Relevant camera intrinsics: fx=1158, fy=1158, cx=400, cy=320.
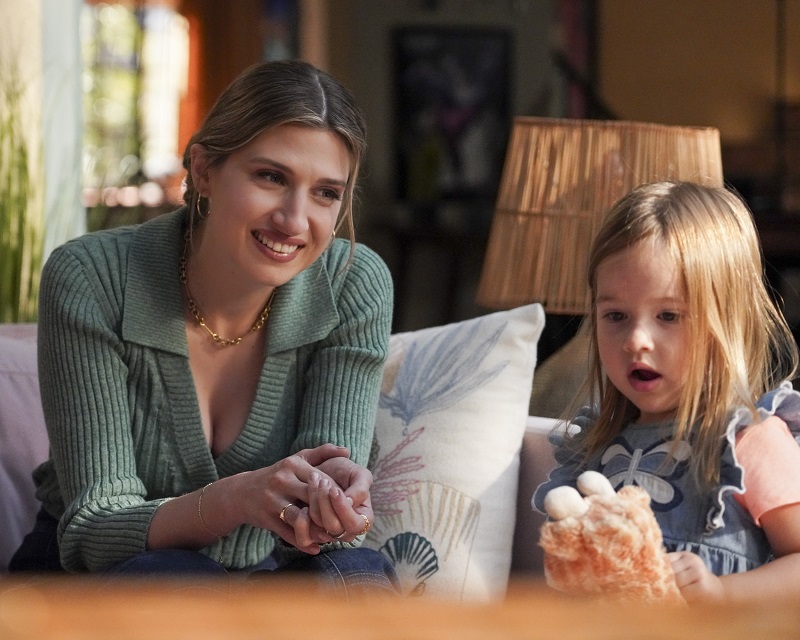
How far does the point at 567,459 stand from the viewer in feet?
5.02

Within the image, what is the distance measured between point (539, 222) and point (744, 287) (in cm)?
71

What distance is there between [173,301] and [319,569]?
17.8 inches

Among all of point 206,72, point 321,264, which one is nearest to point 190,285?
point 321,264

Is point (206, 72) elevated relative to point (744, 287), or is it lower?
elevated

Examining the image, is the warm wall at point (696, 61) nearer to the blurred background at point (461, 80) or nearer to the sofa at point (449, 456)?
the blurred background at point (461, 80)

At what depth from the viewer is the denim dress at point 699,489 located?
127cm

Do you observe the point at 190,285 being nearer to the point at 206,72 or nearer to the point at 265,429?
the point at 265,429

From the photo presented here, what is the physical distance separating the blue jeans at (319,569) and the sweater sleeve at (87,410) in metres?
0.08

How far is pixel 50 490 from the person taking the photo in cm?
167

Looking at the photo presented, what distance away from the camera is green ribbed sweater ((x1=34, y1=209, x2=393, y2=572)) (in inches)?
60.5

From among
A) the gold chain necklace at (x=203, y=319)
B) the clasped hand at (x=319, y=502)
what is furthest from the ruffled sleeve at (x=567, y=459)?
the gold chain necklace at (x=203, y=319)

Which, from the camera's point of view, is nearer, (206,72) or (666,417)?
(666,417)

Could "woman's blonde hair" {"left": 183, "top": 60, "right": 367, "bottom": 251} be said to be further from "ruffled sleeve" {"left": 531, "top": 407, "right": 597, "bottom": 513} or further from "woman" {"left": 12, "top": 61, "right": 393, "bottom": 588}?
"ruffled sleeve" {"left": 531, "top": 407, "right": 597, "bottom": 513}

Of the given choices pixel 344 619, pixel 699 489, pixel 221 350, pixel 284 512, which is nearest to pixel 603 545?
pixel 699 489
